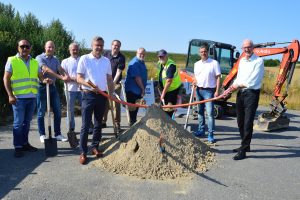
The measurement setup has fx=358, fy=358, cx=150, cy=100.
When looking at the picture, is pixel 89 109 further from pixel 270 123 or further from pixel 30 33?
pixel 30 33

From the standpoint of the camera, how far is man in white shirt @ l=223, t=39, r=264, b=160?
635cm

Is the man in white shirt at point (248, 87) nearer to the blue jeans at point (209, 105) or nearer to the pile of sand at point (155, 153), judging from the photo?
the pile of sand at point (155, 153)

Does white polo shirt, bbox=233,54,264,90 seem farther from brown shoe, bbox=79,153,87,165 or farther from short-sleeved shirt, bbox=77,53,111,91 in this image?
brown shoe, bbox=79,153,87,165

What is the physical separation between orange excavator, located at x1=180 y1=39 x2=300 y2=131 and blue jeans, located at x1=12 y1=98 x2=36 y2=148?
14.6 feet

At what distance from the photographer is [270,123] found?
9781 mm

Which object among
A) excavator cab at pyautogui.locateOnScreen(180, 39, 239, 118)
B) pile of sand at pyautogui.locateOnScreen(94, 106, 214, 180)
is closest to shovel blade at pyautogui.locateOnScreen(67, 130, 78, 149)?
pile of sand at pyautogui.locateOnScreen(94, 106, 214, 180)

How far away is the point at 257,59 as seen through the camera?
6.37m

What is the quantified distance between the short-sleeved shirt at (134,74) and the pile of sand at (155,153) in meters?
1.03

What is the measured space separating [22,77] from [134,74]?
2.17 metres

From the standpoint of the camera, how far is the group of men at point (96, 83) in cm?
595

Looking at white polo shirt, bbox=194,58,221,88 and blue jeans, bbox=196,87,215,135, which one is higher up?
white polo shirt, bbox=194,58,221,88

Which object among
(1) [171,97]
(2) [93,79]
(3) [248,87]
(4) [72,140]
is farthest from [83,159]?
(3) [248,87]

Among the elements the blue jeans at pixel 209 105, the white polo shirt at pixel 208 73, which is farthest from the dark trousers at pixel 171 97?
the white polo shirt at pixel 208 73

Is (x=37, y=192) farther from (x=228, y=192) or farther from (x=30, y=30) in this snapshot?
(x=30, y=30)
